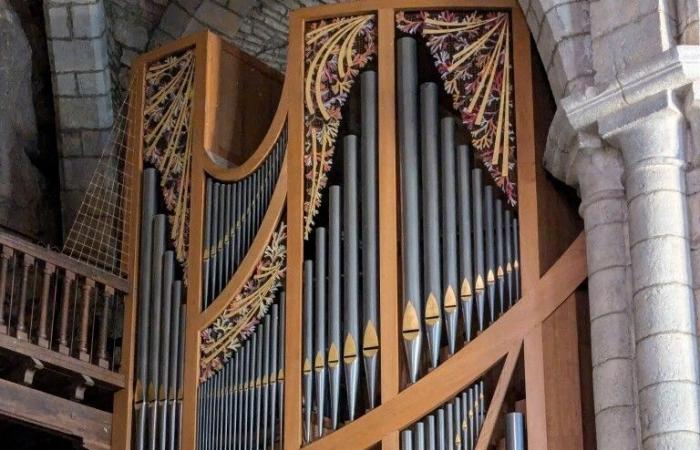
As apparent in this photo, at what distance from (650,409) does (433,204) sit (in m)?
1.96

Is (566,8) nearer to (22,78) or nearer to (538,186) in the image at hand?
(538,186)

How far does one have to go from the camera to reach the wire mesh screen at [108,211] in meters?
10.9

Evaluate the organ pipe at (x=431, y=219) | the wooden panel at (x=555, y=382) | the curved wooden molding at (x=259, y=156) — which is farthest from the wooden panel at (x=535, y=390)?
the curved wooden molding at (x=259, y=156)

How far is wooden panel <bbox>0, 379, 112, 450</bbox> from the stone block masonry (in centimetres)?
265

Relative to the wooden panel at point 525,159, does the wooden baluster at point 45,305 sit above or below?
below

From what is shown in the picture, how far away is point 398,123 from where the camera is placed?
32.7 ft

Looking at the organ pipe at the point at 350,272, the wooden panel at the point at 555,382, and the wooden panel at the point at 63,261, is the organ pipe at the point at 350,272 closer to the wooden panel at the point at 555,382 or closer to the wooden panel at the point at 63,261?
the wooden panel at the point at 555,382

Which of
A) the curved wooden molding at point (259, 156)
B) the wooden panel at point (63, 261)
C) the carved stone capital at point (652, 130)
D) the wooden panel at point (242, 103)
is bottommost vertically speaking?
the wooden panel at point (63, 261)

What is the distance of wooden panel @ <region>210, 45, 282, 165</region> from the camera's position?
35.6ft

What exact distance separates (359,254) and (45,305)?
1.84 meters

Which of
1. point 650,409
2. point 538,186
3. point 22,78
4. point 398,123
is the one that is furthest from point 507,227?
point 22,78

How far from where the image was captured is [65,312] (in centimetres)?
1021

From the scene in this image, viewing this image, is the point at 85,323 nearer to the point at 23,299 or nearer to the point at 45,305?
the point at 45,305

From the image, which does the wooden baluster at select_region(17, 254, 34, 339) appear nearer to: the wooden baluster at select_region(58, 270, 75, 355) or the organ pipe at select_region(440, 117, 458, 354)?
the wooden baluster at select_region(58, 270, 75, 355)
